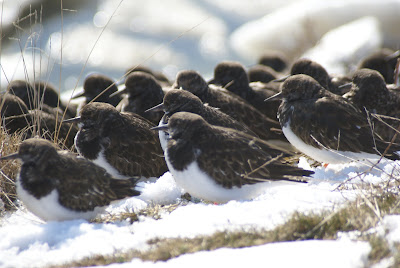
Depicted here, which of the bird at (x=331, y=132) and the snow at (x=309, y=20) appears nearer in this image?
the bird at (x=331, y=132)

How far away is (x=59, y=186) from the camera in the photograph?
514 centimetres

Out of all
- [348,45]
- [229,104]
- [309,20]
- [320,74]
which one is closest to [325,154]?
[229,104]

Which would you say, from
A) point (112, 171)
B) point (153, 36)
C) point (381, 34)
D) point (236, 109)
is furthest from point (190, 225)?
point (153, 36)

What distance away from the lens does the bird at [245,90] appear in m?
9.41

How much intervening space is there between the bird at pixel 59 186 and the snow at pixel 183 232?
0.15 meters

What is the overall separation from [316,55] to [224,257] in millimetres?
12317

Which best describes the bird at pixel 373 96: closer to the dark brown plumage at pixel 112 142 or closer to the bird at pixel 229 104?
the bird at pixel 229 104

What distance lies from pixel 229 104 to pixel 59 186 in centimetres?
384

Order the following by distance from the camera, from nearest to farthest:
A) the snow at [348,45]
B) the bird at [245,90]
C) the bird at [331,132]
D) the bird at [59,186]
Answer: the bird at [59,186] < the bird at [331,132] < the bird at [245,90] < the snow at [348,45]

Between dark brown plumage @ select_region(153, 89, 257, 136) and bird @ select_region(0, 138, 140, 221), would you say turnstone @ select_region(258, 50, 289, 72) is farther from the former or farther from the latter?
bird @ select_region(0, 138, 140, 221)

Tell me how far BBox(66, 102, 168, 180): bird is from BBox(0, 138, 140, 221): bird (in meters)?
0.98

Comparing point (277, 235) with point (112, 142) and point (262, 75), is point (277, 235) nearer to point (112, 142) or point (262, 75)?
point (112, 142)

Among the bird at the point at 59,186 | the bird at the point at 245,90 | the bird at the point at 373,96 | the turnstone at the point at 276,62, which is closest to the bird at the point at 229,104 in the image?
the bird at the point at 245,90

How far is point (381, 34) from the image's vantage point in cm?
1675
